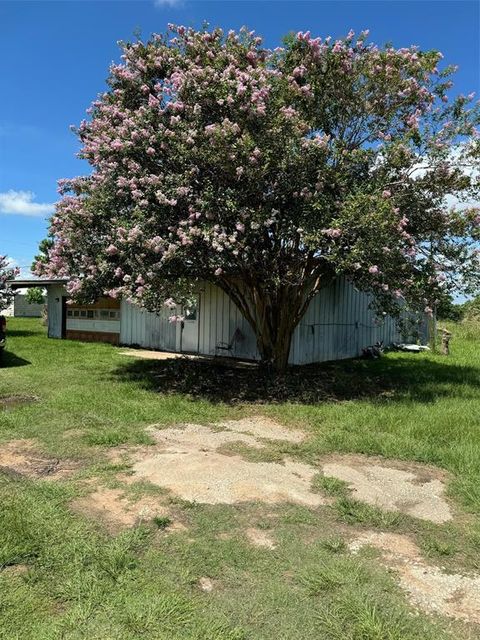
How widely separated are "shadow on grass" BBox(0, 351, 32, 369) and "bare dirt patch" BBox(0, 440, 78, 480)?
696cm

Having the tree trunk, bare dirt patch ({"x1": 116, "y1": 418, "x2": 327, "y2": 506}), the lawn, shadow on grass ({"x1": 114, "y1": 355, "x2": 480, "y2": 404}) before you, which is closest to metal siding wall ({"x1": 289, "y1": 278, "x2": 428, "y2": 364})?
shadow on grass ({"x1": 114, "y1": 355, "x2": 480, "y2": 404})

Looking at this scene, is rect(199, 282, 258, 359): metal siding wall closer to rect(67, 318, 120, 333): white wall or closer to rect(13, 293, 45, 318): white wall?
rect(67, 318, 120, 333): white wall

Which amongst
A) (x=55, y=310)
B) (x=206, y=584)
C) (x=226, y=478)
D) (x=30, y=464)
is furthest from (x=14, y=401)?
(x=55, y=310)

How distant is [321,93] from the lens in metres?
8.87

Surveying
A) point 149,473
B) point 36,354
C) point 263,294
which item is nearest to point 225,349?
point 263,294

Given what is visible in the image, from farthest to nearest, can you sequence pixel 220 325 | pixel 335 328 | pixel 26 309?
pixel 26 309, pixel 335 328, pixel 220 325

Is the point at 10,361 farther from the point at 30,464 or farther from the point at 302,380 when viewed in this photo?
the point at 30,464

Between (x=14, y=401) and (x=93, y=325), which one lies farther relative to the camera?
(x=93, y=325)

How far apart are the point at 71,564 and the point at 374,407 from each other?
5.80 meters

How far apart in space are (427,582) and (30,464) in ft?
12.2

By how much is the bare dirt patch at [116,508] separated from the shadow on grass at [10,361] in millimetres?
8686

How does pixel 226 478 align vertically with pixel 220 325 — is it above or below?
below

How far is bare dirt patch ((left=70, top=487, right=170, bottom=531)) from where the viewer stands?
372 centimetres

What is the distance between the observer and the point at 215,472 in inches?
188
